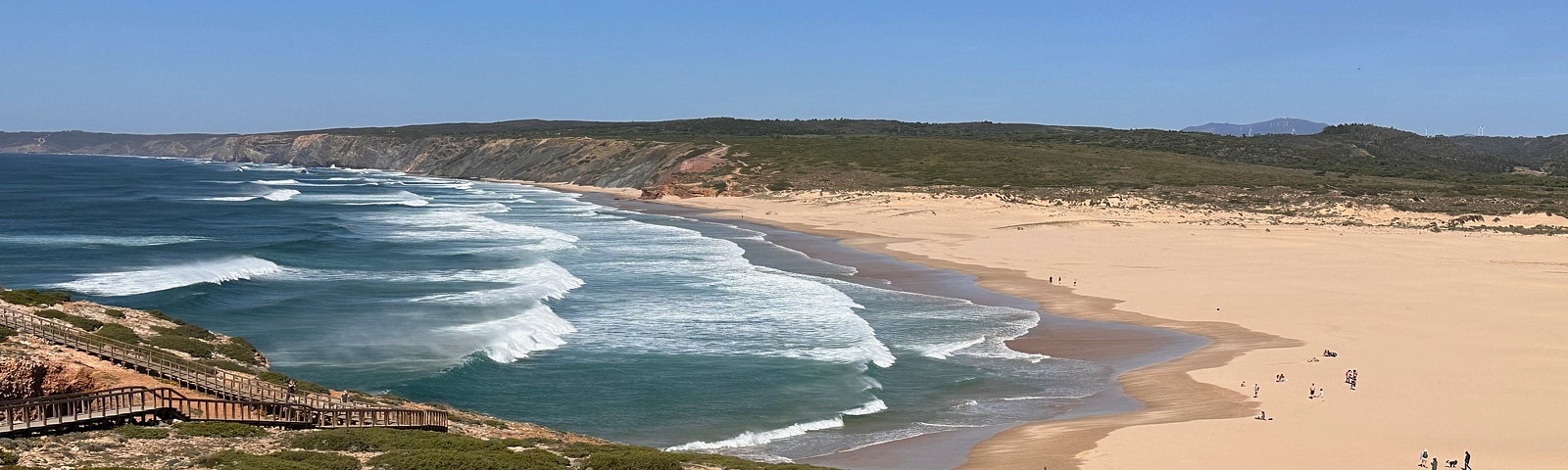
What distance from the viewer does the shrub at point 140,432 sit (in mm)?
16234

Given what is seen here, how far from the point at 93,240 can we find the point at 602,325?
38317mm

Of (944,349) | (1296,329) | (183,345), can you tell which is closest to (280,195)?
(183,345)

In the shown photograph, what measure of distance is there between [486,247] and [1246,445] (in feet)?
145

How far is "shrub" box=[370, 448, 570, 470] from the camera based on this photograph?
15.8 metres

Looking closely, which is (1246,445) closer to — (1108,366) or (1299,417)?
(1299,417)

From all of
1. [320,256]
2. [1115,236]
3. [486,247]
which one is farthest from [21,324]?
[1115,236]

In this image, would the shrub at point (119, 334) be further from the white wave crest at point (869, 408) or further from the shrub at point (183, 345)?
the white wave crest at point (869, 408)

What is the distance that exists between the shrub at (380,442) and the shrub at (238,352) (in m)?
6.63

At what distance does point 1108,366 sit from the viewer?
28.9m

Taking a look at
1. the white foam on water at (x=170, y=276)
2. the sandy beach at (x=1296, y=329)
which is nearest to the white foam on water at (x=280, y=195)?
the white foam on water at (x=170, y=276)

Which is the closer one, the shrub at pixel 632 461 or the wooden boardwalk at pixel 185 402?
the wooden boardwalk at pixel 185 402

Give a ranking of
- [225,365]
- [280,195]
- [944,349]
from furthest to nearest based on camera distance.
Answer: [280,195] < [944,349] < [225,365]

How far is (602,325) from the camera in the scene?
112ft

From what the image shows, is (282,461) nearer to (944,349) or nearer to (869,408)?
(869,408)
